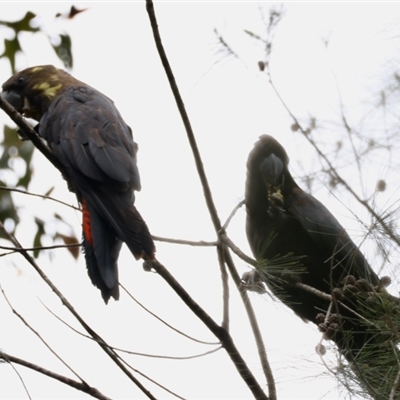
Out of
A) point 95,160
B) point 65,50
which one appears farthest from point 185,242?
point 65,50

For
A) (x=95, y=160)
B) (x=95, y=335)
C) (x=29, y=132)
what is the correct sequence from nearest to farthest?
(x=95, y=335) < (x=29, y=132) < (x=95, y=160)

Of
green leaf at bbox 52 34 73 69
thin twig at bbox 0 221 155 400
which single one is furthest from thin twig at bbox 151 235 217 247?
green leaf at bbox 52 34 73 69

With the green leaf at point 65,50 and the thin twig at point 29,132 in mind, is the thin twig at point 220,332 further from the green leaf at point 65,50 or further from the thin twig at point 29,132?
the green leaf at point 65,50

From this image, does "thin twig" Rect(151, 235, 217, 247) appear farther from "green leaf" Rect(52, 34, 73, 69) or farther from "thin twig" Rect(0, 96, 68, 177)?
"green leaf" Rect(52, 34, 73, 69)

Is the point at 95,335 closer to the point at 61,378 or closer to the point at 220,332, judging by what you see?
the point at 61,378

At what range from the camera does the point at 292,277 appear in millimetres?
2658

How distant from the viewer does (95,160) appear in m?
2.45

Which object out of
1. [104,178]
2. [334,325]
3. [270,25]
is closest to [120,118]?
[104,178]

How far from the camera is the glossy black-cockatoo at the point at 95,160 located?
7.16ft

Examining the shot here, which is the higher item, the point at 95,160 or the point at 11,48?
the point at 11,48

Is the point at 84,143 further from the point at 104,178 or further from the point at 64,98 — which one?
the point at 64,98

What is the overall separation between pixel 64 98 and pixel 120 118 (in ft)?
0.91

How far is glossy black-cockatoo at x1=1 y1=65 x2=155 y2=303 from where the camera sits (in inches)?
86.0

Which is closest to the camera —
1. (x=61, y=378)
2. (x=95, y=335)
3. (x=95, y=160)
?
(x=61, y=378)
